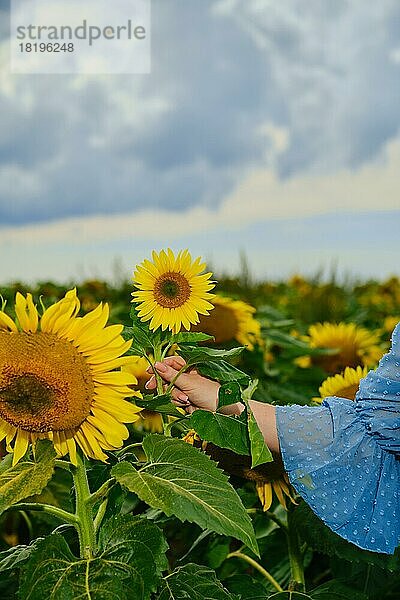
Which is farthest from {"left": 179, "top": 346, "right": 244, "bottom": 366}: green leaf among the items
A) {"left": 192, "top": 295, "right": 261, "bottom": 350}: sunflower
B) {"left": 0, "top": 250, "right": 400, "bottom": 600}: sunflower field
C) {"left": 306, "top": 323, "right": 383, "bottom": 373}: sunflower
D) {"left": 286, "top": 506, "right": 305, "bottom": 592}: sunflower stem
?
{"left": 306, "top": 323, "right": 383, "bottom": 373}: sunflower

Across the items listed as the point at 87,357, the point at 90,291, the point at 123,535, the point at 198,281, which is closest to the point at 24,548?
the point at 123,535

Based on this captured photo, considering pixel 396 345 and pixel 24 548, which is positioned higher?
pixel 396 345

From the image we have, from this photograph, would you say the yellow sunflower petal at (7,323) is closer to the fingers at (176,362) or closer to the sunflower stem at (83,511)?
the sunflower stem at (83,511)

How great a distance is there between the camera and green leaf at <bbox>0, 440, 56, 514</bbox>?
39.5 inches

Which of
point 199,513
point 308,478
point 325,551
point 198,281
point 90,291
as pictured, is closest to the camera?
point 199,513

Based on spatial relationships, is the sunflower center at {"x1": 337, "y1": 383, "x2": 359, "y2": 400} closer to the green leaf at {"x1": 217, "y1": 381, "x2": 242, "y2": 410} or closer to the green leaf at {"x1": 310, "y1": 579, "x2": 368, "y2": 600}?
the green leaf at {"x1": 310, "y1": 579, "x2": 368, "y2": 600}

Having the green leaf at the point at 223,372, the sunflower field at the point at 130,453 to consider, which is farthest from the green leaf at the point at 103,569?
the green leaf at the point at 223,372

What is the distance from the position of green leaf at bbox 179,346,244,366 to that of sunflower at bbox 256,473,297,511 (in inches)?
13.6

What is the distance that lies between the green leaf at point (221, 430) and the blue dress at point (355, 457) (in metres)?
0.19

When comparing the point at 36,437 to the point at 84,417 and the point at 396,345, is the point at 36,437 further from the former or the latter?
the point at 396,345

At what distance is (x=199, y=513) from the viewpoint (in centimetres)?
99

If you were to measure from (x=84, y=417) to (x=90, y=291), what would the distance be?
9.49 ft

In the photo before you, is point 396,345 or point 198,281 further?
point 396,345

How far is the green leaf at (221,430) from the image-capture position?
45.2 inches
